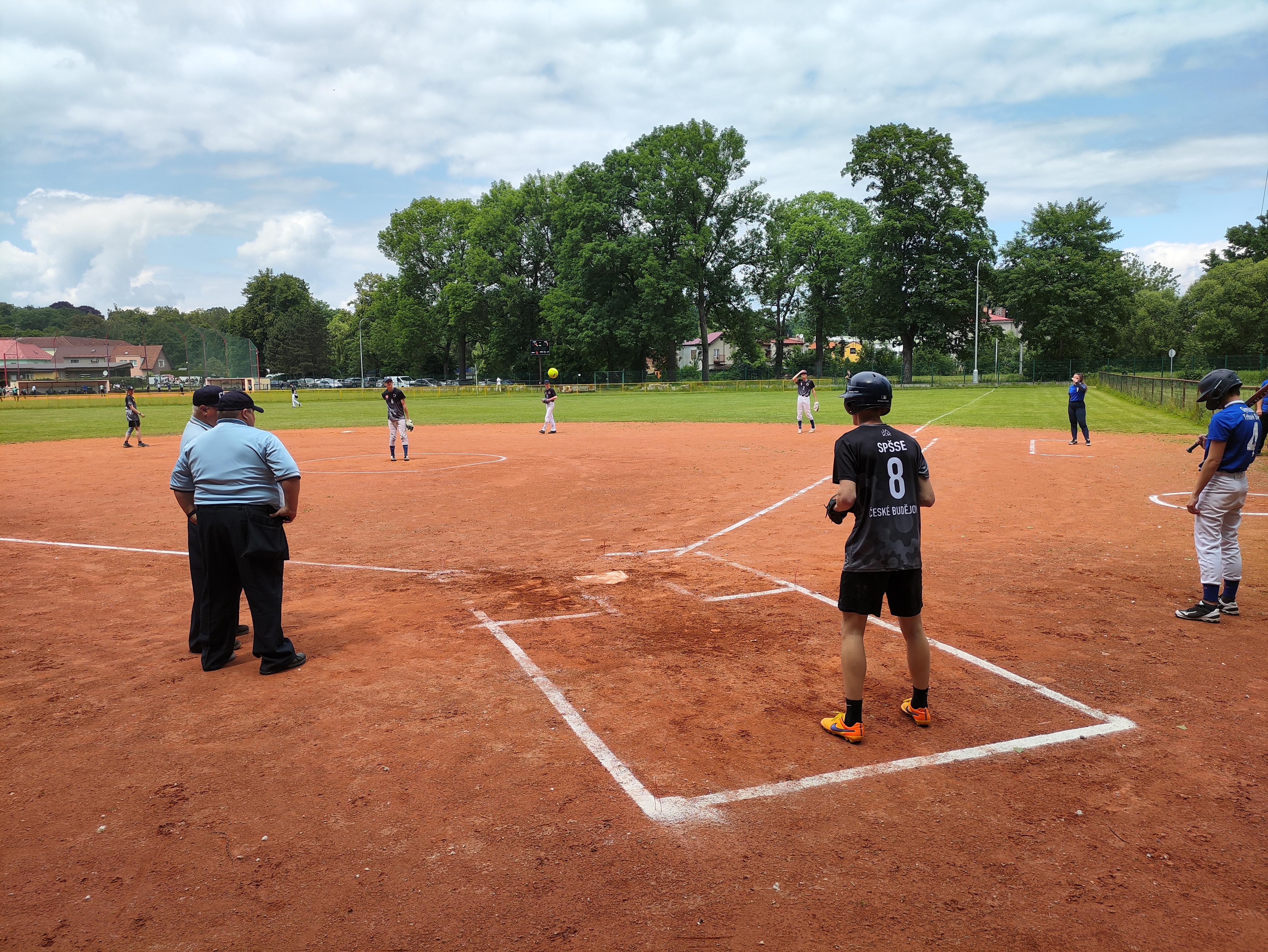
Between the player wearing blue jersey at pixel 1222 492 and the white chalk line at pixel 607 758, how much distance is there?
584 cm

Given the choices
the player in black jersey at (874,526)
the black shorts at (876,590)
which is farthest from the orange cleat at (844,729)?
the black shorts at (876,590)

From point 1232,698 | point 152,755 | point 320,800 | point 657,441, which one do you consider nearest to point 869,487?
point 1232,698

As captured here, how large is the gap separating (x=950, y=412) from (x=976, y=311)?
3587cm

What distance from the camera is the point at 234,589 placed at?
6469mm

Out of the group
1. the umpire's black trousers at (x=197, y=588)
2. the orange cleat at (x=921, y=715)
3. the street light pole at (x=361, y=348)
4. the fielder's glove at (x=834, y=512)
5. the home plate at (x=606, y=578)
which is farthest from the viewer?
the street light pole at (x=361, y=348)

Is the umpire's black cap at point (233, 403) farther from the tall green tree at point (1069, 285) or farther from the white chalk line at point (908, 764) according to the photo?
the tall green tree at point (1069, 285)

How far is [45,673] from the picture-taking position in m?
6.35

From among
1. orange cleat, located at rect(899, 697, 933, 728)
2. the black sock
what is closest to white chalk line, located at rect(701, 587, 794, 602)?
orange cleat, located at rect(899, 697, 933, 728)

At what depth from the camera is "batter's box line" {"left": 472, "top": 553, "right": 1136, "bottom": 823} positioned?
423 cm

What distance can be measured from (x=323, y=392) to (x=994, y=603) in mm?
83418

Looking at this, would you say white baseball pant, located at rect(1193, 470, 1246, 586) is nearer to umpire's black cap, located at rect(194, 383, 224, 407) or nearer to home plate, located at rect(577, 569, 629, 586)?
home plate, located at rect(577, 569, 629, 586)

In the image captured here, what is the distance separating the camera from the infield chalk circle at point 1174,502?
12.0 m

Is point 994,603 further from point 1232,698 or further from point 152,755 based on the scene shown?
point 152,755

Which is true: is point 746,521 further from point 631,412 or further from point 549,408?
point 631,412
